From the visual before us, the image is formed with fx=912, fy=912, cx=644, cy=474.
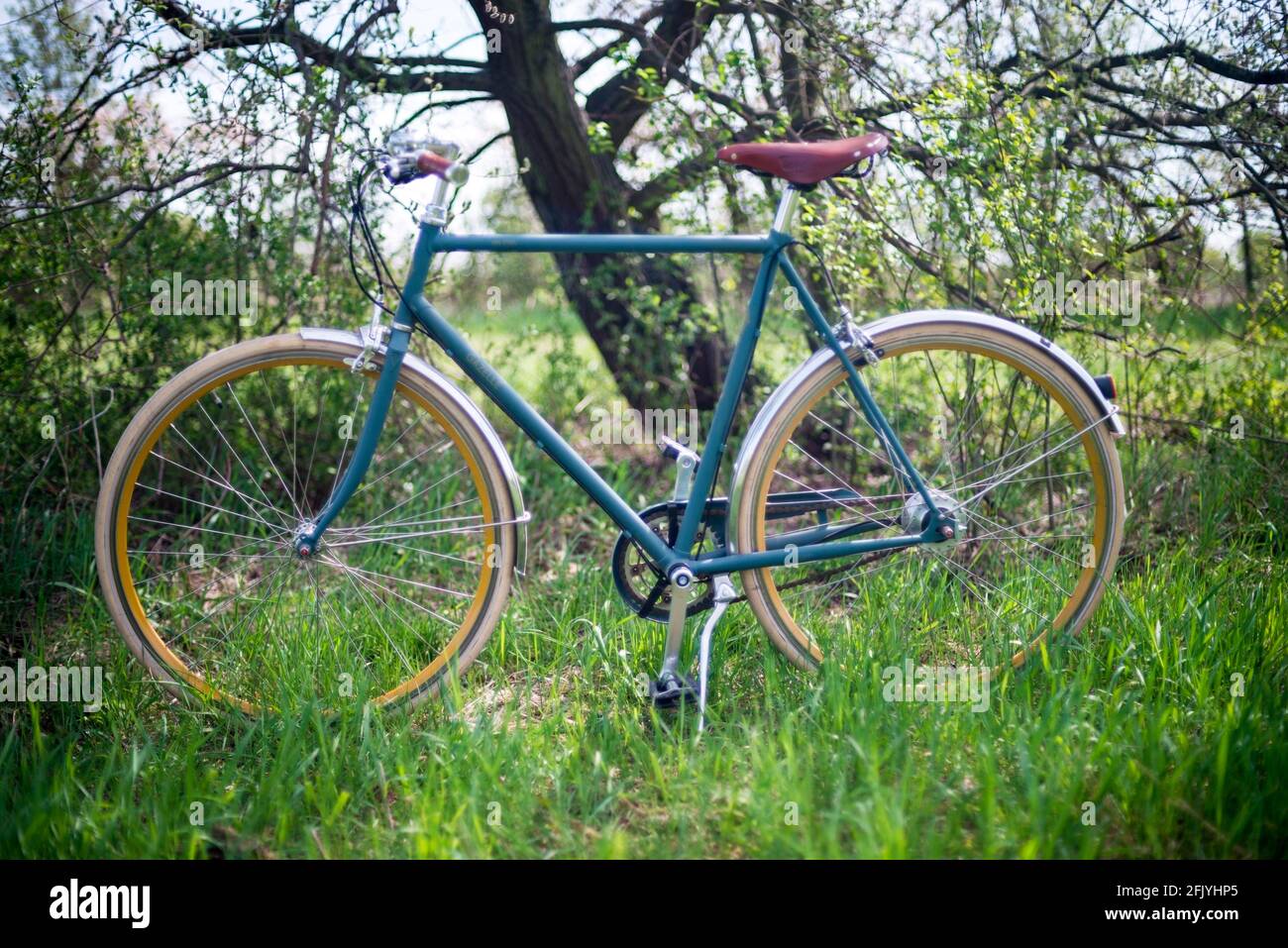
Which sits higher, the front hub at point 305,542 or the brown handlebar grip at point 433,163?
the brown handlebar grip at point 433,163

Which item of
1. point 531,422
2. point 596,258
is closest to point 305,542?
point 531,422

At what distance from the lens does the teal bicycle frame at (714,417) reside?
2172mm

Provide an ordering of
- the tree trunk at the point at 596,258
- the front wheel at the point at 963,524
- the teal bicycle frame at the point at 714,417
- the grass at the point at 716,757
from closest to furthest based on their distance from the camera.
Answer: the grass at the point at 716,757 < the teal bicycle frame at the point at 714,417 < the front wheel at the point at 963,524 < the tree trunk at the point at 596,258

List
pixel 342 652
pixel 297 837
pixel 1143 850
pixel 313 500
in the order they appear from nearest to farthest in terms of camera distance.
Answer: pixel 1143 850 → pixel 297 837 → pixel 342 652 → pixel 313 500

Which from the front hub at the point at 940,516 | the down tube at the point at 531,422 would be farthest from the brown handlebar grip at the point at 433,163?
the front hub at the point at 940,516

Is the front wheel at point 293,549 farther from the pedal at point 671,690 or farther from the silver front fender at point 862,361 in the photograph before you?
the silver front fender at point 862,361

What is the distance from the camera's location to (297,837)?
6.29ft

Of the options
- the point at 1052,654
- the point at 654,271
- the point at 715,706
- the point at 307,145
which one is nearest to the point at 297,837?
the point at 715,706

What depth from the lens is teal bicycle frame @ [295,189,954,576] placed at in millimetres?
2172

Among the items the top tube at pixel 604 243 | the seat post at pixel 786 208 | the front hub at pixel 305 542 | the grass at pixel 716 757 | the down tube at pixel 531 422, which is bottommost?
the grass at pixel 716 757

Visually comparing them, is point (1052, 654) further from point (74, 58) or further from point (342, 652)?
point (74, 58)

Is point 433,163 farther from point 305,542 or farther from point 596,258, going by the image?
point 596,258

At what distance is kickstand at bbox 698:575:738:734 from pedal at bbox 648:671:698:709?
0.03m

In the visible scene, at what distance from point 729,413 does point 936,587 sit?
0.98 m
